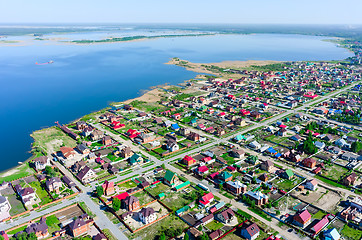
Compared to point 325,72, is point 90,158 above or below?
below

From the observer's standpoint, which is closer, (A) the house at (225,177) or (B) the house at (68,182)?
(B) the house at (68,182)

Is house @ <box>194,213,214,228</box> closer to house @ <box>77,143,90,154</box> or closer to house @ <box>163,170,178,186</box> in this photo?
house @ <box>163,170,178,186</box>

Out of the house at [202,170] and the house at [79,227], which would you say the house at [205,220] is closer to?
the house at [202,170]

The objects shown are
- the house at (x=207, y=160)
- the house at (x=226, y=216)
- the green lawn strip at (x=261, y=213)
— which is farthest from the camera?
the house at (x=207, y=160)

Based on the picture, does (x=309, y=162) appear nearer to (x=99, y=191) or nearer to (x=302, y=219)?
(x=302, y=219)

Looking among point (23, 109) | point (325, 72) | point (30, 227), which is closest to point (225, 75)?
point (325, 72)

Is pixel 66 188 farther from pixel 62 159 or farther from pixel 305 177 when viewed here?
pixel 305 177

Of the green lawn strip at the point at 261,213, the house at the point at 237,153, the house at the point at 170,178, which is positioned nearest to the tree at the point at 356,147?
the house at the point at 237,153
